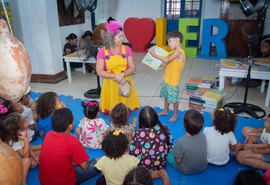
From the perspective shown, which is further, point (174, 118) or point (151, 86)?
point (151, 86)

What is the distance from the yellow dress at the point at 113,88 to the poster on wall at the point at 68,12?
3.25m

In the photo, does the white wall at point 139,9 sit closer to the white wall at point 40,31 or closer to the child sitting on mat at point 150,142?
the white wall at point 40,31

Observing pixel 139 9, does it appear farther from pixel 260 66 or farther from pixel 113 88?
pixel 113 88

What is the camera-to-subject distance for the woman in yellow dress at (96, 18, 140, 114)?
3104mm

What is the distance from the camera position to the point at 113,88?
3.34 meters

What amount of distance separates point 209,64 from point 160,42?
2.07 m

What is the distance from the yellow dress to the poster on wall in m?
3.25

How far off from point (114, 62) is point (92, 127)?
1.02 metres

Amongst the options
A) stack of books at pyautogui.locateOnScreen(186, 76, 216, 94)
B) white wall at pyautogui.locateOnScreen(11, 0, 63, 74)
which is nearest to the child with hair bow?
stack of books at pyautogui.locateOnScreen(186, 76, 216, 94)

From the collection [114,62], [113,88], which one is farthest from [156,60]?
[113,88]

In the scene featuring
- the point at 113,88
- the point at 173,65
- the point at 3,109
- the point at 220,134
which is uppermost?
the point at 173,65

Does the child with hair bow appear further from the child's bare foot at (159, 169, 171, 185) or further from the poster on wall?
the poster on wall

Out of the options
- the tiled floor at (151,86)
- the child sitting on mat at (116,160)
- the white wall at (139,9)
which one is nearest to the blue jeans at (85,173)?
the child sitting on mat at (116,160)

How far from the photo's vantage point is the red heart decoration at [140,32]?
8164 mm
